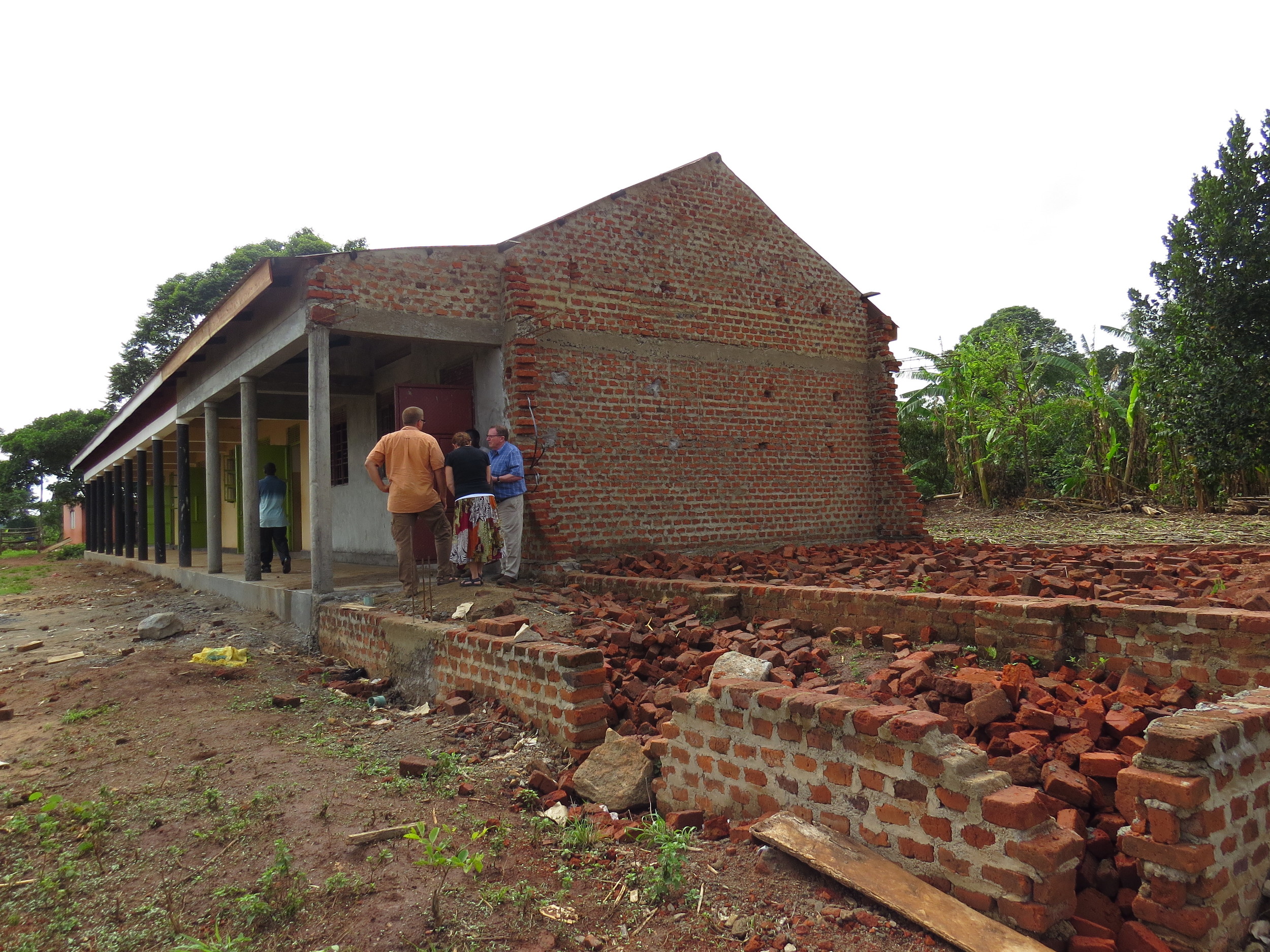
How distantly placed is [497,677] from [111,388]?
1381 inches

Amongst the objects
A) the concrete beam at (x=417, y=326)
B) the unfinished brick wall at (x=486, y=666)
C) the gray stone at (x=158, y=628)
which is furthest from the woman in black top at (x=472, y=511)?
the gray stone at (x=158, y=628)

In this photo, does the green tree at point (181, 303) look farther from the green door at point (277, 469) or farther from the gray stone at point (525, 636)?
the gray stone at point (525, 636)

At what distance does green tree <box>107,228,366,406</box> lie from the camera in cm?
2859

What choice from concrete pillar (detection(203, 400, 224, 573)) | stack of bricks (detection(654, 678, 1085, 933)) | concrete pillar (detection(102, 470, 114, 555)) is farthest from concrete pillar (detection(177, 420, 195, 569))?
stack of bricks (detection(654, 678, 1085, 933))

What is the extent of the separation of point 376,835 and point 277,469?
15.6m

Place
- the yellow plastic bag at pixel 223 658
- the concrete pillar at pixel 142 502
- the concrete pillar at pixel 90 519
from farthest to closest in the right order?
1. the concrete pillar at pixel 90 519
2. the concrete pillar at pixel 142 502
3. the yellow plastic bag at pixel 223 658

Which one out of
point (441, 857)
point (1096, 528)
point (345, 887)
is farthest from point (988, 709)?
point (1096, 528)

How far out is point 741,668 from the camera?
13.9 ft

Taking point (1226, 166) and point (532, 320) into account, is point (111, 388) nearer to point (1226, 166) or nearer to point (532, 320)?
point (532, 320)

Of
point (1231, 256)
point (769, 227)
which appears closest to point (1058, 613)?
point (769, 227)

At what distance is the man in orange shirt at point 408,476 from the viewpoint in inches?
305

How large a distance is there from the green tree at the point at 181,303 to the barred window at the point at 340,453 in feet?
55.3

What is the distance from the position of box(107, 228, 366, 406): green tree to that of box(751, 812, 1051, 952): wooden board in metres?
28.5

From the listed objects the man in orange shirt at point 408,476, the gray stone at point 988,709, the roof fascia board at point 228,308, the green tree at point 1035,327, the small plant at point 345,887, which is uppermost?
the green tree at point 1035,327
